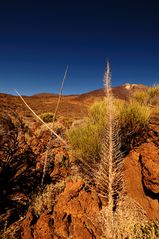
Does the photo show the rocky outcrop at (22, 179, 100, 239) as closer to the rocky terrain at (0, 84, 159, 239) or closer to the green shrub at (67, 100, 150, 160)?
the rocky terrain at (0, 84, 159, 239)

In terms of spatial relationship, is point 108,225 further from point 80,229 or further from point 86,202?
point 86,202

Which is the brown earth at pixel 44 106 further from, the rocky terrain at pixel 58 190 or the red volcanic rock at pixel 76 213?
the red volcanic rock at pixel 76 213

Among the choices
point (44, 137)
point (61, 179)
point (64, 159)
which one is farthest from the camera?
point (44, 137)

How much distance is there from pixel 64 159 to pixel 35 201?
4.49 feet

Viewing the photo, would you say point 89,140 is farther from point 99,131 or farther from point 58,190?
point 58,190

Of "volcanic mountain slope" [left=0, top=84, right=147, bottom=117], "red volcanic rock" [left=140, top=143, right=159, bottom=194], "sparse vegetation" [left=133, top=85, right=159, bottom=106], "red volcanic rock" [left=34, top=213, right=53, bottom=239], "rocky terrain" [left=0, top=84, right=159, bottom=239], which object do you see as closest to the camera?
"red volcanic rock" [left=34, top=213, right=53, bottom=239]

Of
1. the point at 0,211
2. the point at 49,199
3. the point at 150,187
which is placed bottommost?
the point at 0,211

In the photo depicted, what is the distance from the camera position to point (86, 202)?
287 centimetres

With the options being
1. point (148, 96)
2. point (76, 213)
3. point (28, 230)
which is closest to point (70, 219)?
point (76, 213)

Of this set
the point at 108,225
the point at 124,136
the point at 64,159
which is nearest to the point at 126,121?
the point at 124,136

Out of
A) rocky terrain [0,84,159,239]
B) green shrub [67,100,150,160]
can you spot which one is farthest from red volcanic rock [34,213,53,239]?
green shrub [67,100,150,160]

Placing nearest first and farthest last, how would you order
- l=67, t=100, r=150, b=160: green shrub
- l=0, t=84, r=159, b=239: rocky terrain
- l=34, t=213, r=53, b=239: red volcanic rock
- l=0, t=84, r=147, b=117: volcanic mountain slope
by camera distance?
l=34, t=213, r=53, b=239: red volcanic rock → l=0, t=84, r=159, b=239: rocky terrain → l=67, t=100, r=150, b=160: green shrub → l=0, t=84, r=147, b=117: volcanic mountain slope

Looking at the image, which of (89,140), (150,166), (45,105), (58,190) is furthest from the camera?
(45,105)

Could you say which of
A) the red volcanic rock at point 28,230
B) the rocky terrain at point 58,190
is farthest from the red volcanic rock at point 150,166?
the red volcanic rock at point 28,230
